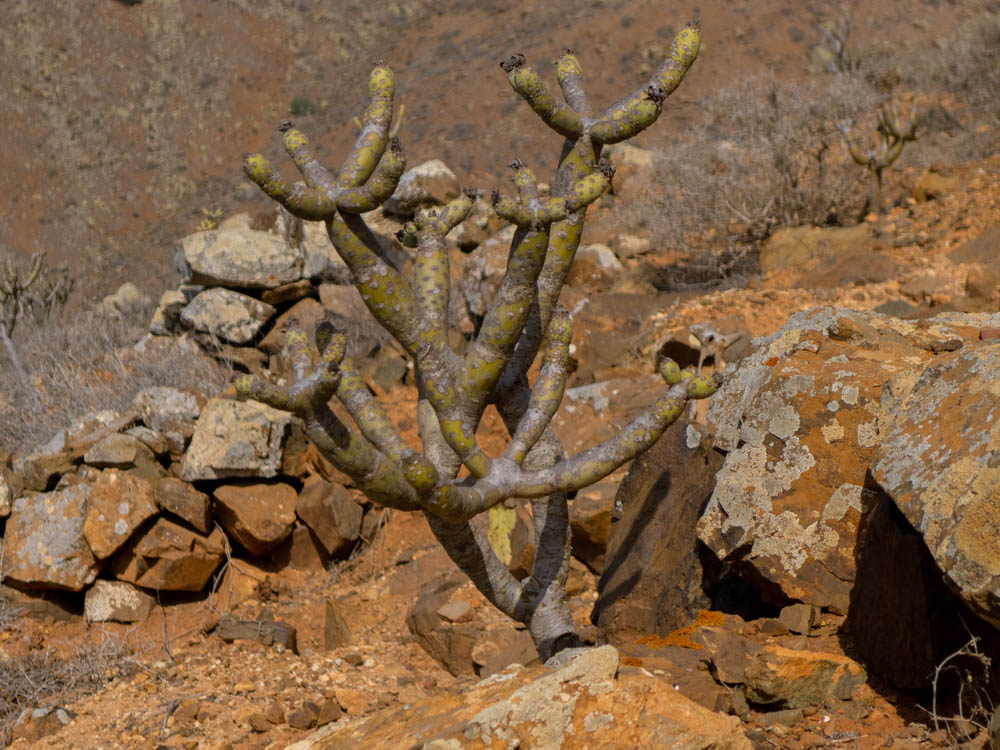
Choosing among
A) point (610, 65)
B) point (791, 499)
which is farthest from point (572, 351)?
point (610, 65)

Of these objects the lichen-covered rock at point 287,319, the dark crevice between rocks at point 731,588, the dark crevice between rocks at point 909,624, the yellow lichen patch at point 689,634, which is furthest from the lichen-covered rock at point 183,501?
the dark crevice between rocks at point 909,624

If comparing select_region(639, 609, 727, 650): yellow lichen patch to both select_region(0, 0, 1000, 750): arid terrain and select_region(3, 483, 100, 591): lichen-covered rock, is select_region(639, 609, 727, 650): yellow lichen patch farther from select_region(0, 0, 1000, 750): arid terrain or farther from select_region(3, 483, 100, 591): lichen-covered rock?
select_region(3, 483, 100, 591): lichen-covered rock

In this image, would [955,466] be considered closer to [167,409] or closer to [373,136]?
[373,136]

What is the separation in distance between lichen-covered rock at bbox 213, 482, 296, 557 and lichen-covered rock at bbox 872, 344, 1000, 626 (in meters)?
5.40

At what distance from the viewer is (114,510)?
705cm

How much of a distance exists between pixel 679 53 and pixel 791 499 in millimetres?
1891

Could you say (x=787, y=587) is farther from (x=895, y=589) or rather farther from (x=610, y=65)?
→ (x=610, y=65)

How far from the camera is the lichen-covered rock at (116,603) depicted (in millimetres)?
6973

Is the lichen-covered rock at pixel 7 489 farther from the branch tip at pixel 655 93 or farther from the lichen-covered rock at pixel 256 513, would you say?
the branch tip at pixel 655 93

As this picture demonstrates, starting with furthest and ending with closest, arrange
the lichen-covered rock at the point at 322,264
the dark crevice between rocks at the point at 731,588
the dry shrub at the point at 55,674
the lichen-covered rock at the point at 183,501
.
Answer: the lichen-covered rock at the point at 322,264 < the lichen-covered rock at the point at 183,501 < the dry shrub at the point at 55,674 < the dark crevice between rocks at the point at 731,588

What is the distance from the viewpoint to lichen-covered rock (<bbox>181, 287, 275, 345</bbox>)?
30.9ft

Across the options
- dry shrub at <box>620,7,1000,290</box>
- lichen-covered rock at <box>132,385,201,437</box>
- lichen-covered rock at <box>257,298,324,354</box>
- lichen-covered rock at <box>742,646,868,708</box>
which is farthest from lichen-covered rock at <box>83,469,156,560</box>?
dry shrub at <box>620,7,1000,290</box>

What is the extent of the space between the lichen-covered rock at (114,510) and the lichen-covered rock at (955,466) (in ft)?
19.4

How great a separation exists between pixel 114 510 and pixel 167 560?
1.96ft
